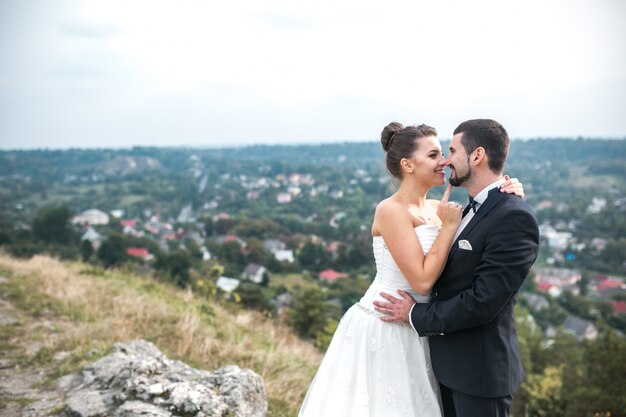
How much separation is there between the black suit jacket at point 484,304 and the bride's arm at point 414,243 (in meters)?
0.07

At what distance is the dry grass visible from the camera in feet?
15.5

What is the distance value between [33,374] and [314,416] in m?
2.92

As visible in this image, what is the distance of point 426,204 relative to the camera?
2975 mm

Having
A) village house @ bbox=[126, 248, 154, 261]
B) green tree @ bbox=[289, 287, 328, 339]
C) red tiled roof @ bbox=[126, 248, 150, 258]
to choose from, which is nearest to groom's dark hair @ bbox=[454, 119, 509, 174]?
green tree @ bbox=[289, 287, 328, 339]

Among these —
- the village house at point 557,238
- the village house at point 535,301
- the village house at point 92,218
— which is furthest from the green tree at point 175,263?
the village house at point 557,238

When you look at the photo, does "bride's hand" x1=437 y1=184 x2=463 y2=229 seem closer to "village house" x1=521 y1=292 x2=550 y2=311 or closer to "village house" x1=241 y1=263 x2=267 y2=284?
"village house" x1=241 y1=263 x2=267 y2=284

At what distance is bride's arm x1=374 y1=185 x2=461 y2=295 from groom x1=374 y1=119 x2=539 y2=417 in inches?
2.7

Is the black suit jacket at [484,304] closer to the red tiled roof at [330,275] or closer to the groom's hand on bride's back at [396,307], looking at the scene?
the groom's hand on bride's back at [396,307]

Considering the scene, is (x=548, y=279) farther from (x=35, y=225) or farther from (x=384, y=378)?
(x=384, y=378)

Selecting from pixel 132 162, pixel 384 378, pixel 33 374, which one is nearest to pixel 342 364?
pixel 384 378

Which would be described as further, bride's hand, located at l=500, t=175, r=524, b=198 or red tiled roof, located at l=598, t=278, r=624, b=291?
red tiled roof, located at l=598, t=278, r=624, b=291

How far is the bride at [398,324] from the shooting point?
2549 mm

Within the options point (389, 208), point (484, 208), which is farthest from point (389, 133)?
point (484, 208)

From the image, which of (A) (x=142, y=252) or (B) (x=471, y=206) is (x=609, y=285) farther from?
(B) (x=471, y=206)
